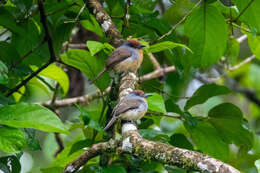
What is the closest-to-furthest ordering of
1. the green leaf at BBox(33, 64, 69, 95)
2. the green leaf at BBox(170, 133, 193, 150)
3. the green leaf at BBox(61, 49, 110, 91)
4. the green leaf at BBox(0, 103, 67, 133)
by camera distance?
the green leaf at BBox(0, 103, 67, 133) → the green leaf at BBox(61, 49, 110, 91) → the green leaf at BBox(170, 133, 193, 150) → the green leaf at BBox(33, 64, 69, 95)

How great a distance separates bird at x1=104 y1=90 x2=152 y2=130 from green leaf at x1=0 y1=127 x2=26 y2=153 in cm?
62

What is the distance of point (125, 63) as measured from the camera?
3.02 m

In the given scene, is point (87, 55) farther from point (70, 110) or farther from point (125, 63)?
point (70, 110)

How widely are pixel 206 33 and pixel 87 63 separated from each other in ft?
2.88

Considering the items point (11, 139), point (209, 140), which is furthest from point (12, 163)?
point (209, 140)

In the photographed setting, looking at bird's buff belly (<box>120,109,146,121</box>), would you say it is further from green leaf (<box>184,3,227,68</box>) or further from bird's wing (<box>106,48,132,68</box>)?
green leaf (<box>184,3,227,68</box>)

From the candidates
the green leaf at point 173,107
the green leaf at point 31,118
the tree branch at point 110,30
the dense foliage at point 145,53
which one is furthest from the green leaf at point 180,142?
the green leaf at point 31,118

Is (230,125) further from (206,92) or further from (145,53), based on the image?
(145,53)

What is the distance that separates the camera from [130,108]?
8.77ft

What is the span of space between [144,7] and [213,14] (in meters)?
0.67

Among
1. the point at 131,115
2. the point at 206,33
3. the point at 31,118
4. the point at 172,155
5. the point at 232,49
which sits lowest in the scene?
the point at 172,155

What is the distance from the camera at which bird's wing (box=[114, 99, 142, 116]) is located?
8.07ft

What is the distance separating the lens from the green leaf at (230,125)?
3.13 metres

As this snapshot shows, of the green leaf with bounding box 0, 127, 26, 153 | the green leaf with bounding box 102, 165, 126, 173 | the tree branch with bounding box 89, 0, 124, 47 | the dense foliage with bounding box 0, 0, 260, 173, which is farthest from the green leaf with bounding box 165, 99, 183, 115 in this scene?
the green leaf with bounding box 0, 127, 26, 153
